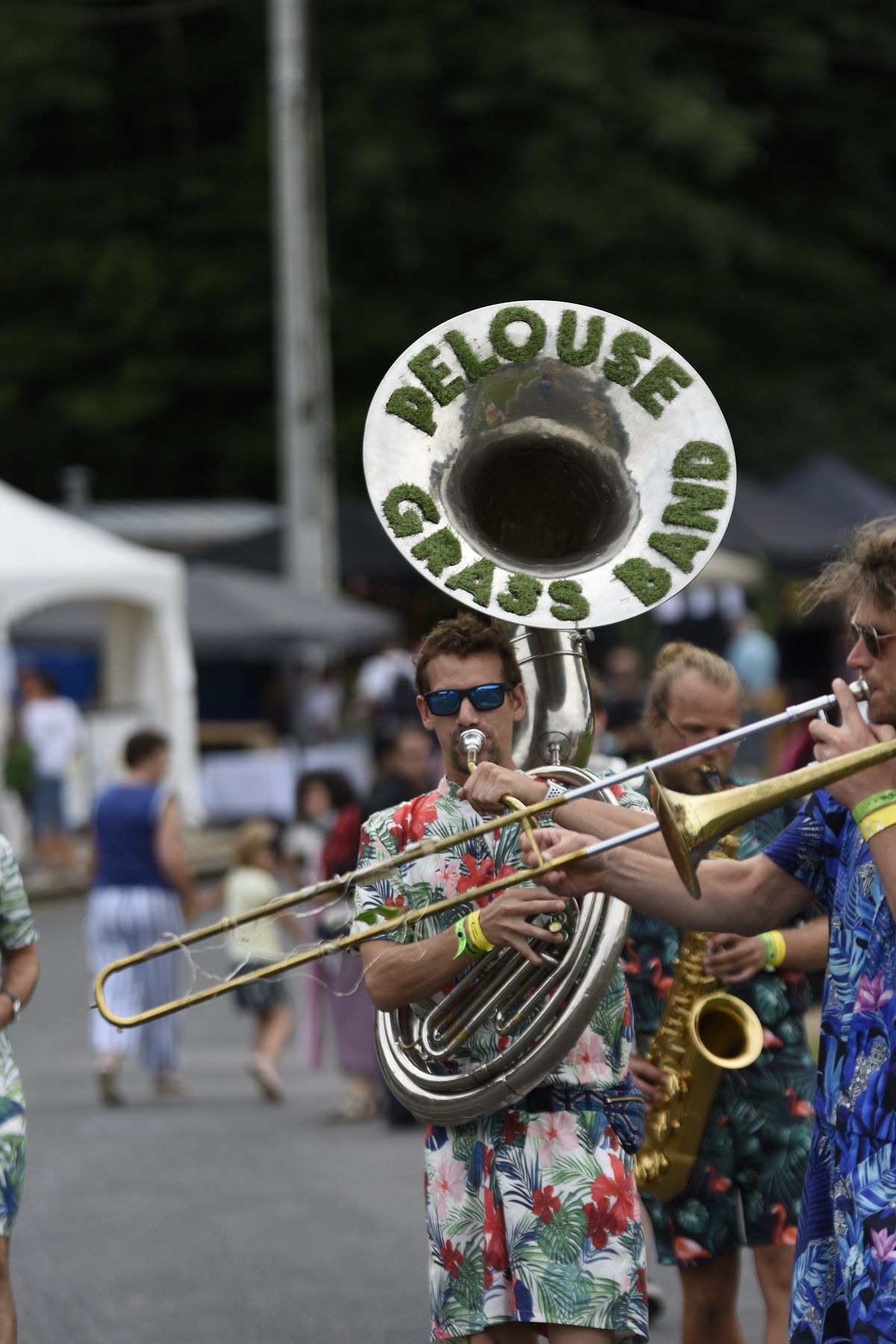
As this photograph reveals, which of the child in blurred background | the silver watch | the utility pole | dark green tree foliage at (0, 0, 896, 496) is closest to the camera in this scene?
the silver watch

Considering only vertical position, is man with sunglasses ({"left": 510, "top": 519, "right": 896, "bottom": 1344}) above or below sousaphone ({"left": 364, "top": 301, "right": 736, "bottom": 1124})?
below

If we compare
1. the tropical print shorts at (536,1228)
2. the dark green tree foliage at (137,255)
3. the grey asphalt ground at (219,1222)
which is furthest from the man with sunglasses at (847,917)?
the dark green tree foliage at (137,255)

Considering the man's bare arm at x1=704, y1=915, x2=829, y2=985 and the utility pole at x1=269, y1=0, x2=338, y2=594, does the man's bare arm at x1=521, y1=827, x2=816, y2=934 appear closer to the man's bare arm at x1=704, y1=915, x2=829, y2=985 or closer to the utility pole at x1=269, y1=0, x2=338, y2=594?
the man's bare arm at x1=704, y1=915, x2=829, y2=985

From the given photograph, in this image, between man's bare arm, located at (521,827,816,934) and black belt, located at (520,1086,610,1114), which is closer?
man's bare arm, located at (521,827,816,934)

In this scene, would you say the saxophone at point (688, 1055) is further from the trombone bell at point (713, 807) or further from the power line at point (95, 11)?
the power line at point (95, 11)

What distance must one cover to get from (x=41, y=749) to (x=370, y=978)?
15.9 meters

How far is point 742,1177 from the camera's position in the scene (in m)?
5.15

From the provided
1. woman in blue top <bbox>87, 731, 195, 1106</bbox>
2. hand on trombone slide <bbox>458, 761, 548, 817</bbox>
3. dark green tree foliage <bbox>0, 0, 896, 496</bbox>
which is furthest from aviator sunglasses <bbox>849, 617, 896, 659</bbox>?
dark green tree foliage <bbox>0, 0, 896, 496</bbox>

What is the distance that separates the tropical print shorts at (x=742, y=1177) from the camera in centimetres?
Result: 511

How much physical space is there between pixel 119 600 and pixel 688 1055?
16.7m

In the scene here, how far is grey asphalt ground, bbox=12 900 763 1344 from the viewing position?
6781 mm

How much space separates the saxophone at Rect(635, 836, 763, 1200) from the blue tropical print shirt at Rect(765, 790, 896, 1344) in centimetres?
123

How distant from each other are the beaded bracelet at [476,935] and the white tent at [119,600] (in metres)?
14.7

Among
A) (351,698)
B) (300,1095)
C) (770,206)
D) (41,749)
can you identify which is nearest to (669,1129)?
(300,1095)
